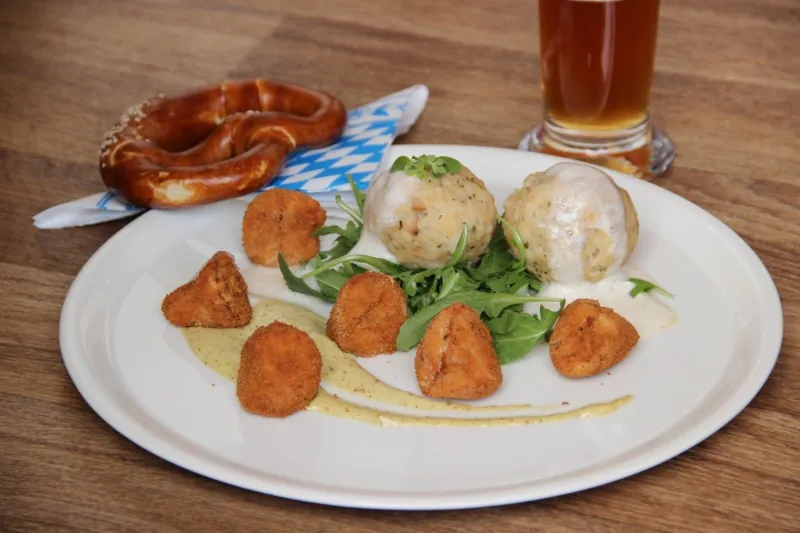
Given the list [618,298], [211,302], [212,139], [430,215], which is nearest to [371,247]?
[430,215]

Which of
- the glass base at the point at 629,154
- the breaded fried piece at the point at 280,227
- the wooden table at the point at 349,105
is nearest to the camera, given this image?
the wooden table at the point at 349,105

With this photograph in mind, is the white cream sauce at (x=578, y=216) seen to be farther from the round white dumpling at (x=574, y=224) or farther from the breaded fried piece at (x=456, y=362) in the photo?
the breaded fried piece at (x=456, y=362)

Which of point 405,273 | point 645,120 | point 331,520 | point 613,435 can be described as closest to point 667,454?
point 613,435

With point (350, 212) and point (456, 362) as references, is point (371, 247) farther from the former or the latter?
point (456, 362)

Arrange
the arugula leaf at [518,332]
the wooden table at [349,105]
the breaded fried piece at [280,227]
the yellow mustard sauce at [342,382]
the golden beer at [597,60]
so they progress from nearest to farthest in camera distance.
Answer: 1. the wooden table at [349,105]
2. the yellow mustard sauce at [342,382]
3. the arugula leaf at [518,332]
4. the breaded fried piece at [280,227]
5. the golden beer at [597,60]

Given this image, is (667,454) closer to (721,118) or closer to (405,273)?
(405,273)

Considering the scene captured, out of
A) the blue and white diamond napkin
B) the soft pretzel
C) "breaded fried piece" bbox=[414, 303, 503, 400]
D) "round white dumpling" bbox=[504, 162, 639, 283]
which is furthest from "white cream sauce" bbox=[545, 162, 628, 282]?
the soft pretzel

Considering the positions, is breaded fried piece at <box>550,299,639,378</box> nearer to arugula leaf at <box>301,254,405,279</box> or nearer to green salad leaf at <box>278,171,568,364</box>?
green salad leaf at <box>278,171,568,364</box>

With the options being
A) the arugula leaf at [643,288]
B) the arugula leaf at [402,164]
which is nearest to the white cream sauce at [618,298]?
the arugula leaf at [643,288]
